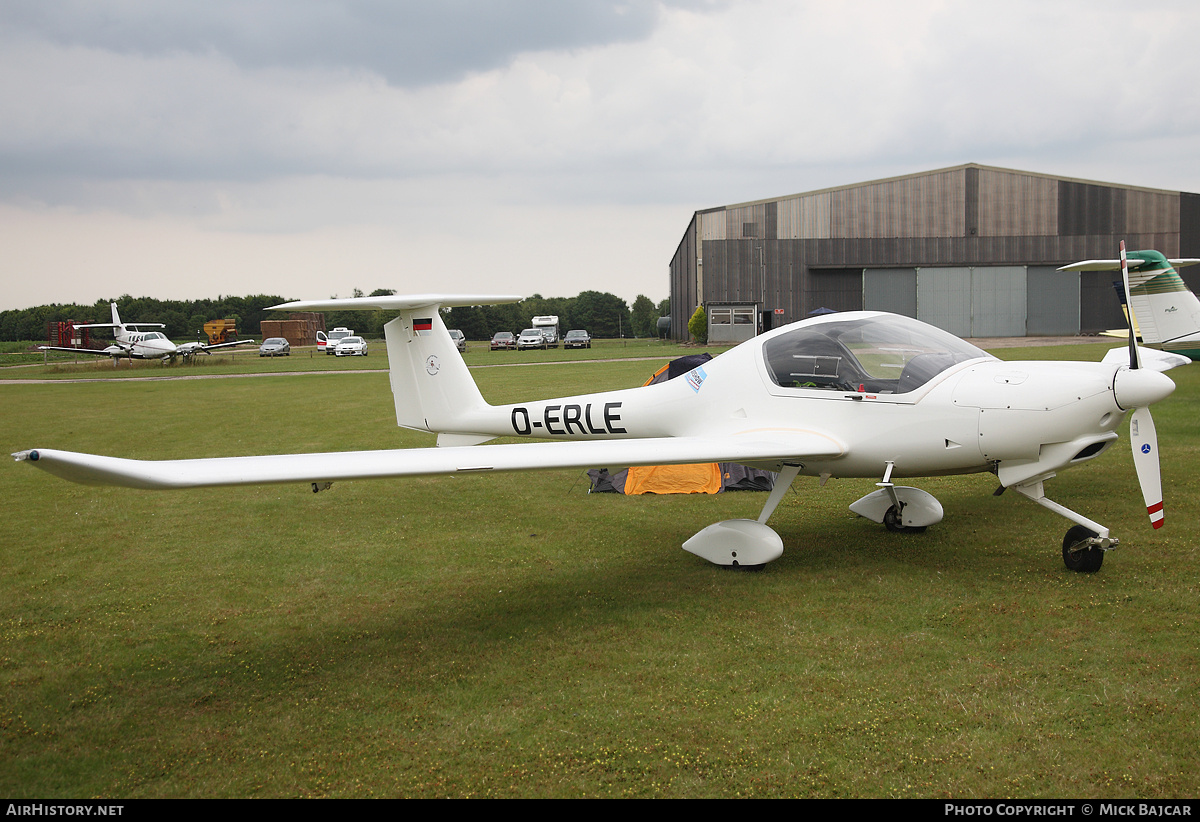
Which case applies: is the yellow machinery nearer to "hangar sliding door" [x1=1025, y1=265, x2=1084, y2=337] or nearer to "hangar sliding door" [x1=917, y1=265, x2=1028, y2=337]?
"hangar sliding door" [x1=917, y1=265, x2=1028, y2=337]

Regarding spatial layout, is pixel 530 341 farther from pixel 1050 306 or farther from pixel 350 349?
pixel 1050 306

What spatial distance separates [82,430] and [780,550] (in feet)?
53.0

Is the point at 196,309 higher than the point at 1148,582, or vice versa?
the point at 196,309

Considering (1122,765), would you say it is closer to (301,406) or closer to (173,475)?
(173,475)

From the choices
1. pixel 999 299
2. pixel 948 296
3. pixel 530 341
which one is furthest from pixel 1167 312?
→ pixel 530 341

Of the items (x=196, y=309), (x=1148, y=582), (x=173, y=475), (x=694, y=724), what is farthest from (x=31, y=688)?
(x=196, y=309)

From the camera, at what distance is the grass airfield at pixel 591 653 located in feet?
11.8

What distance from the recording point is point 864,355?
636 centimetres

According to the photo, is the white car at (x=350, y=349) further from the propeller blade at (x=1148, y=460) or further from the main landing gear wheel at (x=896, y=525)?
the propeller blade at (x=1148, y=460)

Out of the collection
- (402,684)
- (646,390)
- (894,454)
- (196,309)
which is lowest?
(402,684)

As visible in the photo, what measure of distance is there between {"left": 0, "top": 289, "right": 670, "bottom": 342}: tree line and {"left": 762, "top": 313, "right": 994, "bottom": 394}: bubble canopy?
7828 centimetres

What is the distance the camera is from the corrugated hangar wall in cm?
4706

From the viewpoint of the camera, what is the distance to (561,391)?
2217cm

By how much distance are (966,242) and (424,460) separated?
49728 mm
